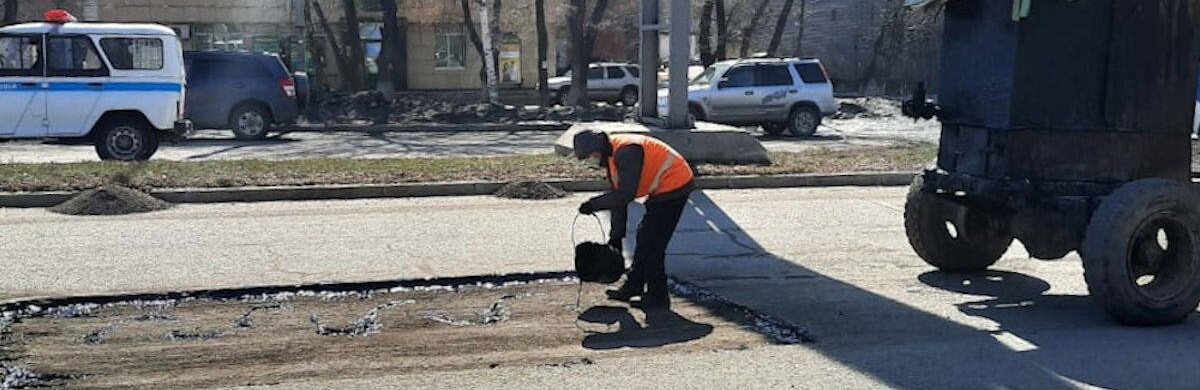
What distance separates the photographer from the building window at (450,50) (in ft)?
142

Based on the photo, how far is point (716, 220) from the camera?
11.2 m

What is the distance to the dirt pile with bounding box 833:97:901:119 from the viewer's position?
105 feet

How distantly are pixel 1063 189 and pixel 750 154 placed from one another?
8.57 meters

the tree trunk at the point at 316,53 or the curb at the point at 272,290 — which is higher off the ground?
the tree trunk at the point at 316,53

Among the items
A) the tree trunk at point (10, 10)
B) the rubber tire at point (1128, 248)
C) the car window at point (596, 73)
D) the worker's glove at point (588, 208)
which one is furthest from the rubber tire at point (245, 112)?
the rubber tire at point (1128, 248)

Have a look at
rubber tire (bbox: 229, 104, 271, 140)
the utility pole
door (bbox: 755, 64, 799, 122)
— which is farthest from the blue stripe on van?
the utility pole

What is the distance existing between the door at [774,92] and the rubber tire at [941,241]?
645 inches

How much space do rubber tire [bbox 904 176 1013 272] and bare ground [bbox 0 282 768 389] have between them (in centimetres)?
192

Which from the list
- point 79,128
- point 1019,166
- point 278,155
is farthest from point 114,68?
point 1019,166

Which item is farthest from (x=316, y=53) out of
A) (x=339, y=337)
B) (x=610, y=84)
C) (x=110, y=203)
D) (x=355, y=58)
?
(x=339, y=337)

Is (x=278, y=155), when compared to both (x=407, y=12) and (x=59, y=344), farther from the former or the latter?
(x=407, y=12)

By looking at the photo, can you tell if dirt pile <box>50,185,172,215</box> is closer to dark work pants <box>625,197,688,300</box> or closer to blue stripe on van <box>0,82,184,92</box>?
blue stripe on van <box>0,82,184,92</box>

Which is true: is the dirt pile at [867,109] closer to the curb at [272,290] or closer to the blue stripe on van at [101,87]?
the blue stripe on van at [101,87]

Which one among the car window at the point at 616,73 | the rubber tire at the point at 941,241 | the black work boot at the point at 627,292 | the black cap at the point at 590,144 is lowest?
the black work boot at the point at 627,292
